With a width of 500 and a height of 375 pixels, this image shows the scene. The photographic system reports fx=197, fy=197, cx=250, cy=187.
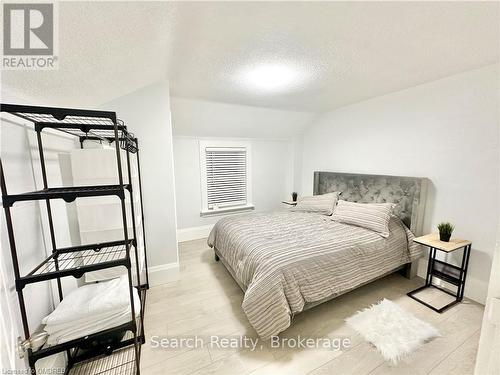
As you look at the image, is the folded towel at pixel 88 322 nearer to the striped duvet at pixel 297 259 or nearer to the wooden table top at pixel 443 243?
the striped duvet at pixel 297 259

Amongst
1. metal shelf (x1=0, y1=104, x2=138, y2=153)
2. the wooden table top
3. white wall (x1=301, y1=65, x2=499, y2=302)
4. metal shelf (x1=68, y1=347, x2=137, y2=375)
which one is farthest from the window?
the wooden table top

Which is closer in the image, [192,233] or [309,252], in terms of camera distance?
[309,252]

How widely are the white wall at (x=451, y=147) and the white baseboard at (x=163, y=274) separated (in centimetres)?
311

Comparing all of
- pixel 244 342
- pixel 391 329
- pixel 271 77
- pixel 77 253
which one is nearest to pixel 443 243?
pixel 391 329

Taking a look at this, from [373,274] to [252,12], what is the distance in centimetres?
247

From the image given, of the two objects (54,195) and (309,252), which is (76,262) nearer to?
(54,195)

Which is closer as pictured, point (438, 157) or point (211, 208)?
point (438, 157)

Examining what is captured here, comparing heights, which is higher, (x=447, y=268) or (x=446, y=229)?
(x=446, y=229)

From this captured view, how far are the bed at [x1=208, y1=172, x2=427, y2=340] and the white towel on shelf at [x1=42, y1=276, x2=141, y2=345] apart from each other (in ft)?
2.88

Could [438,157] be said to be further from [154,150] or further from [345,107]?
[154,150]

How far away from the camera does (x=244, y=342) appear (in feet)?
5.27

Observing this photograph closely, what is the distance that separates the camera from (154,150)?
221cm

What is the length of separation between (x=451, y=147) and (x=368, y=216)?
1.14m

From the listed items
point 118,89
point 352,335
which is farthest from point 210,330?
point 118,89
